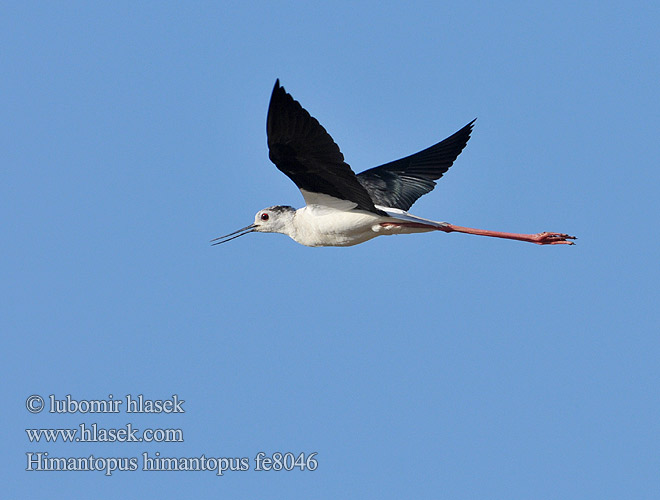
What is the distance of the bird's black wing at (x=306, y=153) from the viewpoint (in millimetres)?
9582

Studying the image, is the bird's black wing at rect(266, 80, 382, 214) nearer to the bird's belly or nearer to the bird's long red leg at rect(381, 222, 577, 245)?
the bird's belly

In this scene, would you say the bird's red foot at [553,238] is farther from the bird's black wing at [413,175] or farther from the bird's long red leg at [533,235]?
the bird's black wing at [413,175]

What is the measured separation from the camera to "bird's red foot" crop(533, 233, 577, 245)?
12352 millimetres

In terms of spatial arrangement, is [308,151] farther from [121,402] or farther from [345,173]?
[121,402]

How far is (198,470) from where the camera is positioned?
40.8ft

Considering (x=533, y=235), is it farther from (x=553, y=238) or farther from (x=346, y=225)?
(x=346, y=225)

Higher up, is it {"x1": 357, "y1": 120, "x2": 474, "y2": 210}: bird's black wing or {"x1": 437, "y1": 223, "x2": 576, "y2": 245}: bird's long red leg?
{"x1": 357, "y1": 120, "x2": 474, "y2": 210}: bird's black wing

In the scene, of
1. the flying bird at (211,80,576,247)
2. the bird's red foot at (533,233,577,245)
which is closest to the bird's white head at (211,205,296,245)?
the flying bird at (211,80,576,247)

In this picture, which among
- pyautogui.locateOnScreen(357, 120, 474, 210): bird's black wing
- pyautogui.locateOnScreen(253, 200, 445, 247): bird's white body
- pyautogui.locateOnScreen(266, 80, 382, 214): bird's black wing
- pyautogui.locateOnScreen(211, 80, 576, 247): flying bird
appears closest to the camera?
pyautogui.locateOnScreen(266, 80, 382, 214): bird's black wing

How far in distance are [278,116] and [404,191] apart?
410 cm

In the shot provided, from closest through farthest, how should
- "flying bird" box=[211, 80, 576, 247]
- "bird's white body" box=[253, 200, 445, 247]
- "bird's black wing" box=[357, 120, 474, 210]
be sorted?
"flying bird" box=[211, 80, 576, 247] < "bird's white body" box=[253, 200, 445, 247] < "bird's black wing" box=[357, 120, 474, 210]

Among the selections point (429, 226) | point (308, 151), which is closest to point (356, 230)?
point (429, 226)

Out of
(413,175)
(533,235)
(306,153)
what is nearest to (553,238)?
(533,235)

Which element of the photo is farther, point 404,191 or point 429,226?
point 404,191
